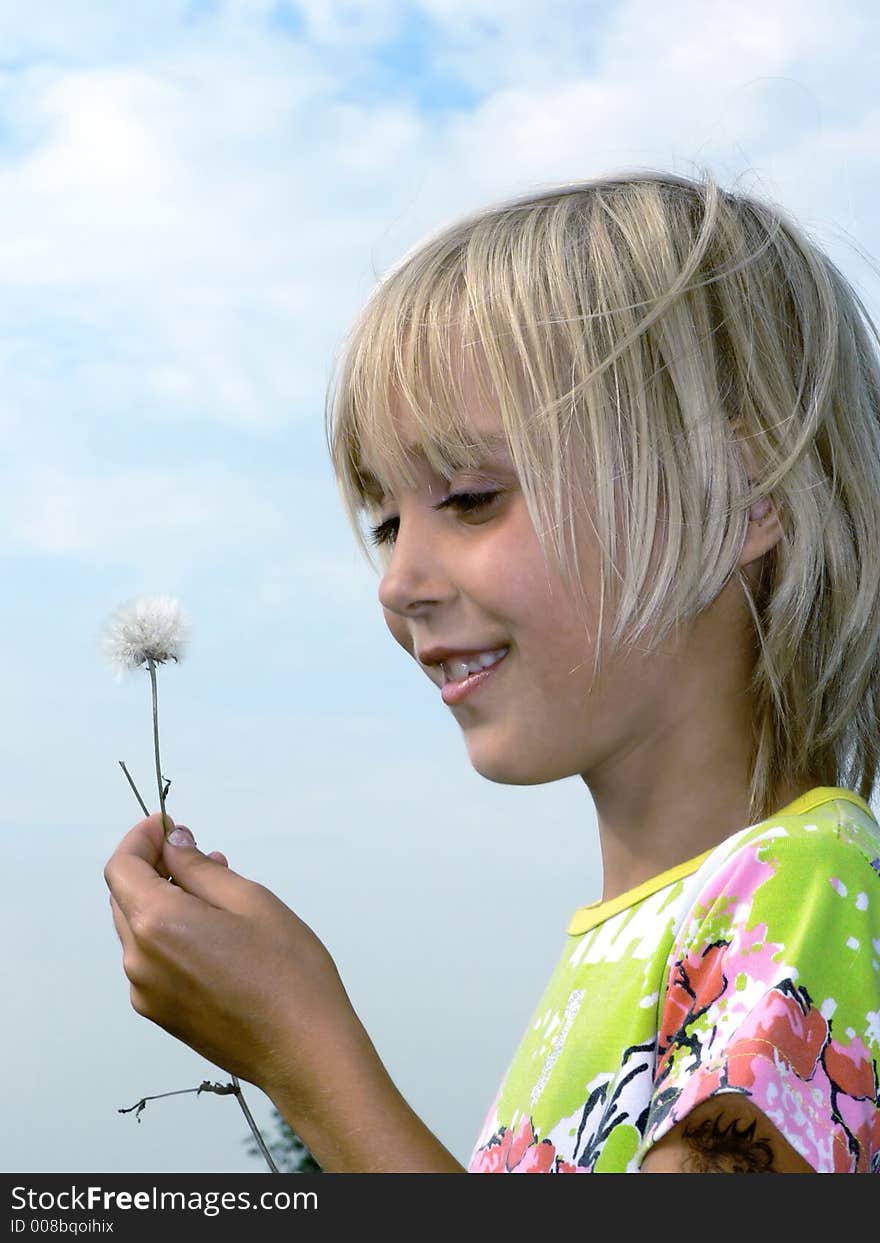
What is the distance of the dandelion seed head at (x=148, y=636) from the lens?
2.51 metres

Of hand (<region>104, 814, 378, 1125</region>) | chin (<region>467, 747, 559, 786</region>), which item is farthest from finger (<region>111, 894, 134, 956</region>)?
chin (<region>467, 747, 559, 786</region>)

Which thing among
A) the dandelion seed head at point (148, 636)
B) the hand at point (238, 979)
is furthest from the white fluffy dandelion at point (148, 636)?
the hand at point (238, 979)

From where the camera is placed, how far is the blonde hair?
7.10ft

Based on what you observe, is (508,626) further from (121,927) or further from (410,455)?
(121,927)

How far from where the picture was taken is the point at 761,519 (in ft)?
7.47

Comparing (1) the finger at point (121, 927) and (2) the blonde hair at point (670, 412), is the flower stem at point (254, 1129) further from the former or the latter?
(2) the blonde hair at point (670, 412)

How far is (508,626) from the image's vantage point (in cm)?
215

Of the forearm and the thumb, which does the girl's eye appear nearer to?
the thumb

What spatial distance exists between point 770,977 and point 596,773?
655mm

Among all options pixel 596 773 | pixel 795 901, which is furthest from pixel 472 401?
pixel 795 901

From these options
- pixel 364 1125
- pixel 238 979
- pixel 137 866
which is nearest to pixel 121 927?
pixel 137 866

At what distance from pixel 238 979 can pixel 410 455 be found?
0.91 m

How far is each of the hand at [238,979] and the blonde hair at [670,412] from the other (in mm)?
692

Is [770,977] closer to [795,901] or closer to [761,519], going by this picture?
[795,901]
